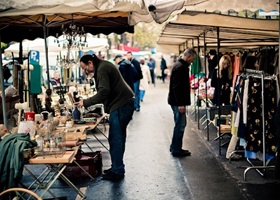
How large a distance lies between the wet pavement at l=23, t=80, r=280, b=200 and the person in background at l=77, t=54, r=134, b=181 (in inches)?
14.1

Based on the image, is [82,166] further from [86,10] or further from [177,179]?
[86,10]

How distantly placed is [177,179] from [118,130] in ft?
4.12

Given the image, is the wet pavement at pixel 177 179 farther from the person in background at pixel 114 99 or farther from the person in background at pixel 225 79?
the person in background at pixel 225 79

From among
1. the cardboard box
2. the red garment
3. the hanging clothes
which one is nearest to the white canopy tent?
the cardboard box

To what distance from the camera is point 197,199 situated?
708 cm

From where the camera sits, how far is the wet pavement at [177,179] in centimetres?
733

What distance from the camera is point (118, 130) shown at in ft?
26.9

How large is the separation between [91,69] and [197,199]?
2673mm

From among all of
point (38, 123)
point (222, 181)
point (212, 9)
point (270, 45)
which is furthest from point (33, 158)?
point (270, 45)

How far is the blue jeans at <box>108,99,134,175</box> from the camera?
26.7 ft

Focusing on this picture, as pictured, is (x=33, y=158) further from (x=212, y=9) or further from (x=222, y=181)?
(x=212, y=9)

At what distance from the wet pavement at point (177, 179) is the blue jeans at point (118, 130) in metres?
0.33

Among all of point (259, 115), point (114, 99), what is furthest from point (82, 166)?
point (259, 115)

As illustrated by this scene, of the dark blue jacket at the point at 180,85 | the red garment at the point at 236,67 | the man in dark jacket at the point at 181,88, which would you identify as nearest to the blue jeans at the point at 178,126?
the man in dark jacket at the point at 181,88
